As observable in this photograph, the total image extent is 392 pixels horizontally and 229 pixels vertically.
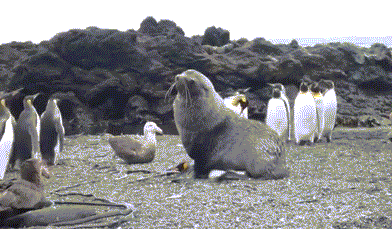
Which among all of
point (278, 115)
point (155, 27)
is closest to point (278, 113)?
point (278, 115)

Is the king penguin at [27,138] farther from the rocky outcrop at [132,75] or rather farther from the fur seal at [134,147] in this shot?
the rocky outcrop at [132,75]

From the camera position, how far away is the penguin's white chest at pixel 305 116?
318 inches

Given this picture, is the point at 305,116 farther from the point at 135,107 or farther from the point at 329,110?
the point at 135,107

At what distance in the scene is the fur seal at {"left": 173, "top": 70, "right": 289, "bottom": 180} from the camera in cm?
460

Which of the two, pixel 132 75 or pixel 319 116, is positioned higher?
pixel 132 75

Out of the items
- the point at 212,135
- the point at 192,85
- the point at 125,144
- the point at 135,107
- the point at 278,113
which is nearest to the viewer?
the point at 192,85

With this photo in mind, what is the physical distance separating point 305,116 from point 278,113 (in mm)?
536

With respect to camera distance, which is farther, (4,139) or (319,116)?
(319,116)

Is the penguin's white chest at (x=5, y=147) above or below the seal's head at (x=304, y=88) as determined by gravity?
below

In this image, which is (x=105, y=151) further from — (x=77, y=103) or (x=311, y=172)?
(x=77, y=103)

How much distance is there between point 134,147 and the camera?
19.5 feet

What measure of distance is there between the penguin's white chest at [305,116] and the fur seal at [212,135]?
3.51 metres

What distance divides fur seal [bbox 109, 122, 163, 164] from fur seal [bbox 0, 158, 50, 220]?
2.27 metres

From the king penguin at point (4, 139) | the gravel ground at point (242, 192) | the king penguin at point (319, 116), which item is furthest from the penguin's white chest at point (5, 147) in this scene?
the king penguin at point (319, 116)
